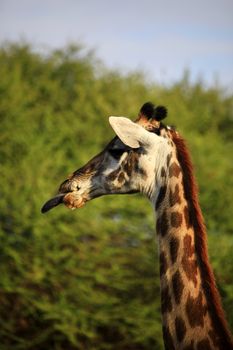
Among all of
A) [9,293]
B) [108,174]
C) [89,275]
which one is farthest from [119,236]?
[108,174]

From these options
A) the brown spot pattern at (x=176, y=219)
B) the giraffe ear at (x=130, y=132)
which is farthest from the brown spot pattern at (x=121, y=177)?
the brown spot pattern at (x=176, y=219)

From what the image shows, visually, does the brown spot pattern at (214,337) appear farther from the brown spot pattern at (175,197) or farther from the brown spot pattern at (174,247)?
the brown spot pattern at (175,197)

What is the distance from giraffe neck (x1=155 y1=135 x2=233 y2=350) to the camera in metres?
4.67

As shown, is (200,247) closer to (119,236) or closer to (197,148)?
(119,236)

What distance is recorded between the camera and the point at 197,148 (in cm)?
2103

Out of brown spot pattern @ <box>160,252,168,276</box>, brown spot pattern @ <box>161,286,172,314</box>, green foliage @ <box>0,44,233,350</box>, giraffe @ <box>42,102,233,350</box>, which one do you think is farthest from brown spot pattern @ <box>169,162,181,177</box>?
green foliage @ <box>0,44,233,350</box>

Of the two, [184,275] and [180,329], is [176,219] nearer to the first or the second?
[184,275]

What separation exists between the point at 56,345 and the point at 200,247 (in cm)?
1350

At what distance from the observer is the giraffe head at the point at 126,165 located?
5.30 m

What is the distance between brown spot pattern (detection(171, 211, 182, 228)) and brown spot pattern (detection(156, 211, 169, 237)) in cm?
6

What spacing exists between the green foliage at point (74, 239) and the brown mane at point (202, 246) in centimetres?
930

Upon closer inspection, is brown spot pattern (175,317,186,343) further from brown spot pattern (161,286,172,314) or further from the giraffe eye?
the giraffe eye

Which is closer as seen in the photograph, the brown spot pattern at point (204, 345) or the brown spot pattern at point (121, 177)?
the brown spot pattern at point (204, 345)

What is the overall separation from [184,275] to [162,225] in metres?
0.45
